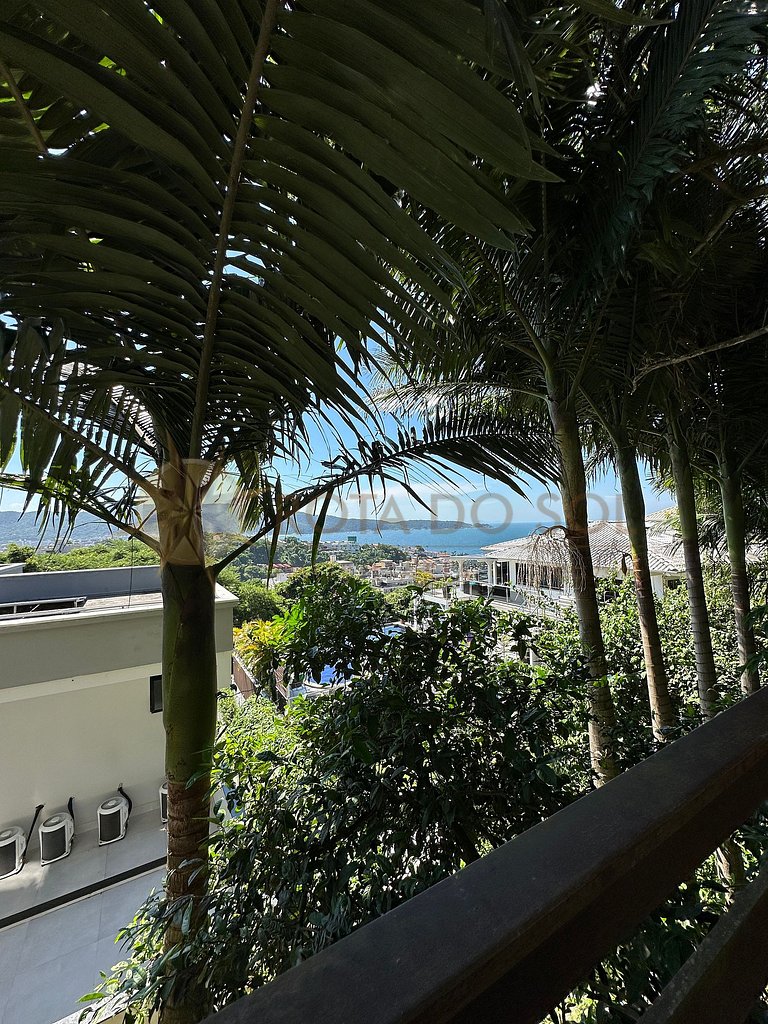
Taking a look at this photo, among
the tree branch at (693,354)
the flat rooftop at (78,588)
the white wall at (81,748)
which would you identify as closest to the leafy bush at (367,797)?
the tree branch at (693,354)

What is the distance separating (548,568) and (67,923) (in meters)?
4.10

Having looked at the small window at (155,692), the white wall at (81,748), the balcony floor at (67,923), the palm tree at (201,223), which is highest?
the palm tree at (201,223)

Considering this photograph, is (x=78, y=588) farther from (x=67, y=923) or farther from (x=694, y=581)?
(x=694, y=581)

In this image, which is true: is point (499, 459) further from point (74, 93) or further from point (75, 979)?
point (75, 979)

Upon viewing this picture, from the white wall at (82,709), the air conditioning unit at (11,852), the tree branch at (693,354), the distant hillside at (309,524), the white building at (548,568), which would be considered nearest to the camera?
the distant hillside at (309,524)

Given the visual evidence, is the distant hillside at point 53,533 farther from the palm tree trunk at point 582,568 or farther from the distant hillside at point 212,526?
the palm tree trunk at point 582,568

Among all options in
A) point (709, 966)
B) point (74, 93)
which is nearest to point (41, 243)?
Answer: point (74, 93)

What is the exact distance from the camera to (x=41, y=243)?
0.68m

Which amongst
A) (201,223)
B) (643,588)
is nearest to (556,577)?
(643,588)

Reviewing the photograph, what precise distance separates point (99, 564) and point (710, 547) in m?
6.31

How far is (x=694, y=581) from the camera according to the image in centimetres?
253

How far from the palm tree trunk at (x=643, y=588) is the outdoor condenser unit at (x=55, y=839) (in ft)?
15.8

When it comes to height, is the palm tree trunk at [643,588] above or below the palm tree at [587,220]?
below

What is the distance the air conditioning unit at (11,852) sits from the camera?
3.66 meters
